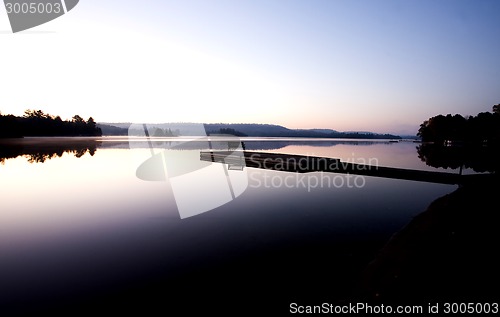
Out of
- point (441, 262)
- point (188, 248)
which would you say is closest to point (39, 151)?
point (188, 248)

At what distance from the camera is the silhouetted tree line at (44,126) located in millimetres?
121688

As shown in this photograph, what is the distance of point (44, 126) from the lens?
160250 mm

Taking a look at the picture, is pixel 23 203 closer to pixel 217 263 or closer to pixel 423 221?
pixel 217 263

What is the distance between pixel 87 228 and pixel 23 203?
25.7 feet

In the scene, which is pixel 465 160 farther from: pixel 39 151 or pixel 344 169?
pixel 39 151

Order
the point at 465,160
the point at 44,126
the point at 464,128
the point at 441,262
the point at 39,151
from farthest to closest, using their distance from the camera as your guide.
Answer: the point at 44,126, the point at 464,128, the point at 39,151, the point at 465,160, the point at 441,262

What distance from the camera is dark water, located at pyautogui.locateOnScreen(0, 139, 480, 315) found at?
6.02m

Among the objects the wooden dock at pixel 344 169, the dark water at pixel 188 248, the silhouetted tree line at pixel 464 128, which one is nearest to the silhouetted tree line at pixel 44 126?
the wooden dock at pixel 344 169

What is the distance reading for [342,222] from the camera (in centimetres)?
1149

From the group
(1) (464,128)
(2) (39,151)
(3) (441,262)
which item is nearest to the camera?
(3) (441,262)

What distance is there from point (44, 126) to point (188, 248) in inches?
7955

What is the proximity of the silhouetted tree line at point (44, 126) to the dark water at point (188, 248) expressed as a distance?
144 metres

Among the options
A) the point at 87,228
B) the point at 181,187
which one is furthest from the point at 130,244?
the point at 181,187

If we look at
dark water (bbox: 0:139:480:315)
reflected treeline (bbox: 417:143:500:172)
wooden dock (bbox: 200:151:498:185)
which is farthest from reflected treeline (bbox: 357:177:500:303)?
reflected treeline (bbox: 417:143:500:172)
